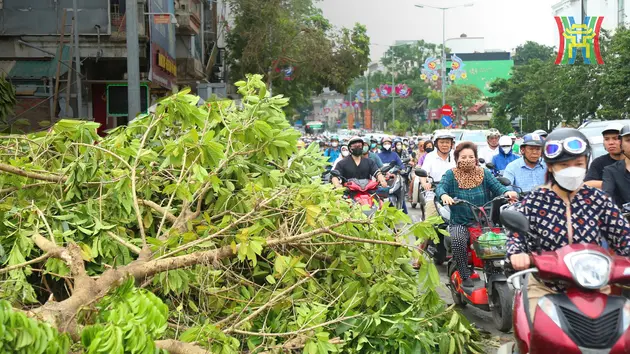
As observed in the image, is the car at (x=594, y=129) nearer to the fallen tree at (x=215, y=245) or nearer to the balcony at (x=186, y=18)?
the fallen tree at (x=215, y=245)

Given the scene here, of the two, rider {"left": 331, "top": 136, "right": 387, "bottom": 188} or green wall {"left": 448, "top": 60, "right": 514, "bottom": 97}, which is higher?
green wall {"left": 448, "top": 60, "right": 514, "bottom": 97}


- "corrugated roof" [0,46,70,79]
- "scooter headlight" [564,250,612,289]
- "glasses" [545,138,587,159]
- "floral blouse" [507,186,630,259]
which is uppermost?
"corrugated roof" [0,46,70,79]

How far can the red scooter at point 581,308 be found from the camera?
12.7 ft

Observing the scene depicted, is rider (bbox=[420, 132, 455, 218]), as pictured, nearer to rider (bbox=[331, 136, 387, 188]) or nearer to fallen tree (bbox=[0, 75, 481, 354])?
rider (bbox=[331, 136, 387, 188])

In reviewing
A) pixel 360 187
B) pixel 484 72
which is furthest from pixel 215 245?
pixel 484 72

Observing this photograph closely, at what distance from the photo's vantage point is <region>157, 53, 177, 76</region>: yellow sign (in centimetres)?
2298

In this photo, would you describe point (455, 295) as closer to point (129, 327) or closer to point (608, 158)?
point (608, 158)

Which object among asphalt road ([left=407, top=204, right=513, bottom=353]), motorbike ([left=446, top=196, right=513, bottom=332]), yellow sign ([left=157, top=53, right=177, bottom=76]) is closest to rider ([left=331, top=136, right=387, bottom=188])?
asphalt road ([left=407, top=204, right=513, bottom=353])

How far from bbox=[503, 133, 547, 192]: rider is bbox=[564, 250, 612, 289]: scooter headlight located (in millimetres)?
5648

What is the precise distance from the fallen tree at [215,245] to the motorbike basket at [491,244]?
1304mm

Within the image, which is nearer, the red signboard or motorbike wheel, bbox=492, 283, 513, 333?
motorbike wheel, bbox=492, 283, 513, 333

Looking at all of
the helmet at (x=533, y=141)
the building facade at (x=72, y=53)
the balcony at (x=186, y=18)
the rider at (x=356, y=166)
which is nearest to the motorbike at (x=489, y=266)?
the helmet at (x=533, y=141)

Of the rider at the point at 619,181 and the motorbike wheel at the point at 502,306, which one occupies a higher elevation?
the rider at the point at 619,181

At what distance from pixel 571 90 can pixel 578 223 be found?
44.0 m
